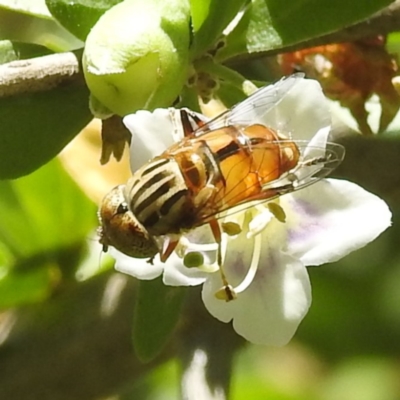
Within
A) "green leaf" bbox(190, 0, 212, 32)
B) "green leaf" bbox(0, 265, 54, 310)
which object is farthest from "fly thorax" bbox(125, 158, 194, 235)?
"green leaf" bbox(0, 265, 54, 310)

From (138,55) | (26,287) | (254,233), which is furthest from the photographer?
(26,287)

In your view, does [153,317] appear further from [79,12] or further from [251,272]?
[79,12]

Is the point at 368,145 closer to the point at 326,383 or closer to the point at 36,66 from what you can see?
the point at 36,66

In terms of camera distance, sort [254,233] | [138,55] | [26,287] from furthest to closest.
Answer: [26,287], [254,233], [138,55]

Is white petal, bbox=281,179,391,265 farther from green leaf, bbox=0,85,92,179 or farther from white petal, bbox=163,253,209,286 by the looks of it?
green leaf, bbox=0,85,92,179

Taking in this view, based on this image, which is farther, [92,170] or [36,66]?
[92,170]

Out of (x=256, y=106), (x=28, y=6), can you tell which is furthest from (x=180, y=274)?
(x=28, y=6)

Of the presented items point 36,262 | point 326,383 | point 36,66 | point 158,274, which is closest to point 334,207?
point 158,274
